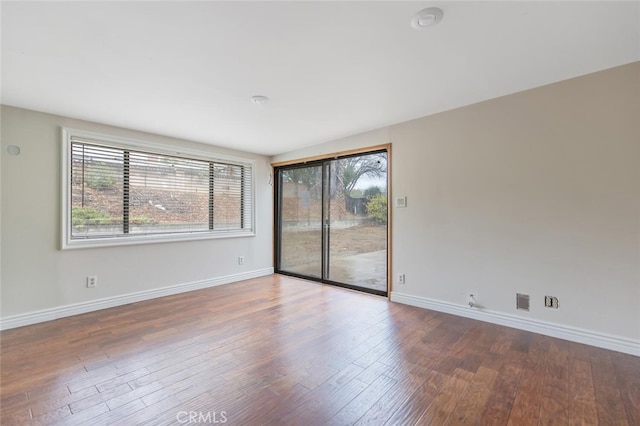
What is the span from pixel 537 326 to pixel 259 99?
3488mm

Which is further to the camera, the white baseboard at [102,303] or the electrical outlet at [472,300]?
the electrical outlet at [472,300]

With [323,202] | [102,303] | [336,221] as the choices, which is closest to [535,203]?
[336,221]

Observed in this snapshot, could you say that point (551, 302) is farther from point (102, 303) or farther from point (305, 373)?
point (102, 303)

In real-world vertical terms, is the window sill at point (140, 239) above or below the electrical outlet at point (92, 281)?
above

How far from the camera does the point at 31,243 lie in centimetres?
295

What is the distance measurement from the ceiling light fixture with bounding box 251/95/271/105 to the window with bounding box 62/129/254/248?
196 centimetres

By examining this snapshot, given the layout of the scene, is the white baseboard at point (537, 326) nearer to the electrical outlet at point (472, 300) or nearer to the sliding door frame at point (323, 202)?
the electrical outlet at point (472, 300)

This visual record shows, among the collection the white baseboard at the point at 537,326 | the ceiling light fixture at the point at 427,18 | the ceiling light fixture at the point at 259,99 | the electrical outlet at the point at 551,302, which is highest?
the ceiling light fixture at the point at 427,18

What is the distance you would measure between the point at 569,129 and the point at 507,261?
4.38ft

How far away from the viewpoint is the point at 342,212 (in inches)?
174

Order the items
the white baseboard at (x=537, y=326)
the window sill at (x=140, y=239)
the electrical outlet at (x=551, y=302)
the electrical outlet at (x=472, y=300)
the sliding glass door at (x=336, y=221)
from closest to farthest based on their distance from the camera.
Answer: the white baseboard at (x=537, y=326)
the electrical outlet at (x=551, y=302)
the electrical outlet at (x=472, y=300)
the window sill at (x=140, y=239)
the sliding glass door at (x=336, y=221)

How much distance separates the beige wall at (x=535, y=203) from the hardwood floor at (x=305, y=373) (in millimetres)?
409

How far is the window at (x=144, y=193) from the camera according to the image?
10.8 feet

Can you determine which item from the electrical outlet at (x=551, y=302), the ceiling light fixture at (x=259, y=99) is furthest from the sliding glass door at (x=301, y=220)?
the electrical outlet at (x=551, y=302)
